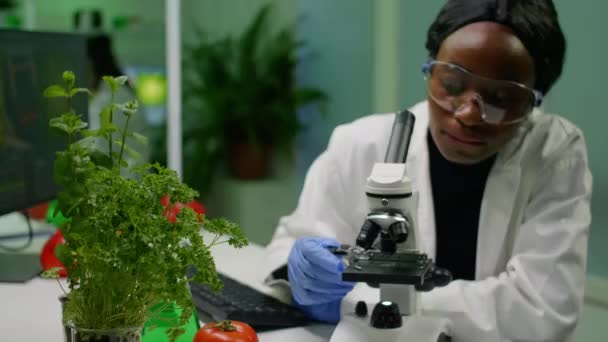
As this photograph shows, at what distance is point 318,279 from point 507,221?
18.9 inches

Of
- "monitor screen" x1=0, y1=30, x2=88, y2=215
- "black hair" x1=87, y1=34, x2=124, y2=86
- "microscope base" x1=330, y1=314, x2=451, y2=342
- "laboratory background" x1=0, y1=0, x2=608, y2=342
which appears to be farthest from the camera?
"laboratory background" x1=0, y1=0, x2=608, y2=342

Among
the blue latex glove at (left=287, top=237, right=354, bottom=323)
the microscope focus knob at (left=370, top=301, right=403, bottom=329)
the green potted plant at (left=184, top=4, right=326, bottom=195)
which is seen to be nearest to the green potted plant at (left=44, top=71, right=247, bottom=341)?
the microscope focus knob at (left=370, top=301, right=403, bottom=329)

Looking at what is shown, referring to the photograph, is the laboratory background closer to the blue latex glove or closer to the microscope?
the blue latex glove

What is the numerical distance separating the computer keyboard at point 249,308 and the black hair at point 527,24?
0.62 metres

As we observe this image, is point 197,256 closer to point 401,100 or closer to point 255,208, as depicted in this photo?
point 401,100

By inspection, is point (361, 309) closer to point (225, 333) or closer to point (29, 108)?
point (225, 333)

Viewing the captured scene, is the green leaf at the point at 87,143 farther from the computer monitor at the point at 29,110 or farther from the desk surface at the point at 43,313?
the computer monitor at the point at 29,110

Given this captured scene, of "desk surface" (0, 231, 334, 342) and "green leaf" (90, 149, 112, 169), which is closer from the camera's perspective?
"green leaf" (90, 149, 112, 169)

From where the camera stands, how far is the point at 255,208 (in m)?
4.38

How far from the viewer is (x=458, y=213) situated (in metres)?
1.83

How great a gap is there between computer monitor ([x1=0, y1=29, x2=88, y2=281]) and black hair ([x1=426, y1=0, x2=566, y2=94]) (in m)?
0.99


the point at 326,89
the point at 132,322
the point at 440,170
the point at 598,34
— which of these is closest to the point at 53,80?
the point at 440,170

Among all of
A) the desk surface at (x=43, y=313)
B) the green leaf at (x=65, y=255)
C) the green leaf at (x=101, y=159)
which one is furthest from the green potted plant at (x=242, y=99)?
the green leaf at (x=65, y=255)

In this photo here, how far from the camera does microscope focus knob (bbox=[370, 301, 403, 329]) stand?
1306 mm
